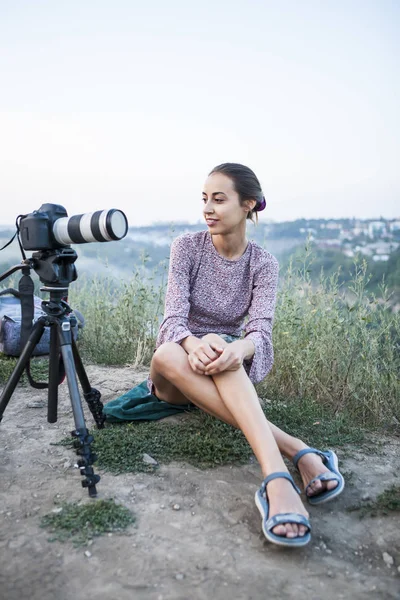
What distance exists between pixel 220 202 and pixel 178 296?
0.53 metres

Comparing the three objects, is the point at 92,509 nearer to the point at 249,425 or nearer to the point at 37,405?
the point at 249,425

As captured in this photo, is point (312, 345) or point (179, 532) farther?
point (312, 345)

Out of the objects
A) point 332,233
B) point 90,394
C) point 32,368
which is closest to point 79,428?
point 90,394

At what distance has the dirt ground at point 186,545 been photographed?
1557mm

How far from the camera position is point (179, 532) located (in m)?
1.84

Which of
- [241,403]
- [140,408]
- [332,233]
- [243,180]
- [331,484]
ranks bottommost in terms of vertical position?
[331,484]

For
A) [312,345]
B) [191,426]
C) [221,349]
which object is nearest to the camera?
[221,349]

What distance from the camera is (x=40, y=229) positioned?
217cm

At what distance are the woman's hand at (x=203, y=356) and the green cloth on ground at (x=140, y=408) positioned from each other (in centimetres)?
68

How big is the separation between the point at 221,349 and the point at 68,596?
1.09 meters

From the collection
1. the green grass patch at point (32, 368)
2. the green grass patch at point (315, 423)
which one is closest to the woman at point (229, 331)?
the green grass patch at point (315, 423)

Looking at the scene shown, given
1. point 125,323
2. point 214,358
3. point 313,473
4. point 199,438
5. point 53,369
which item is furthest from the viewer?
point 125,323


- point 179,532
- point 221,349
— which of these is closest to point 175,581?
point 179,532

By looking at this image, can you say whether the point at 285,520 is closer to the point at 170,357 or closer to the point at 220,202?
the point at 170,357
